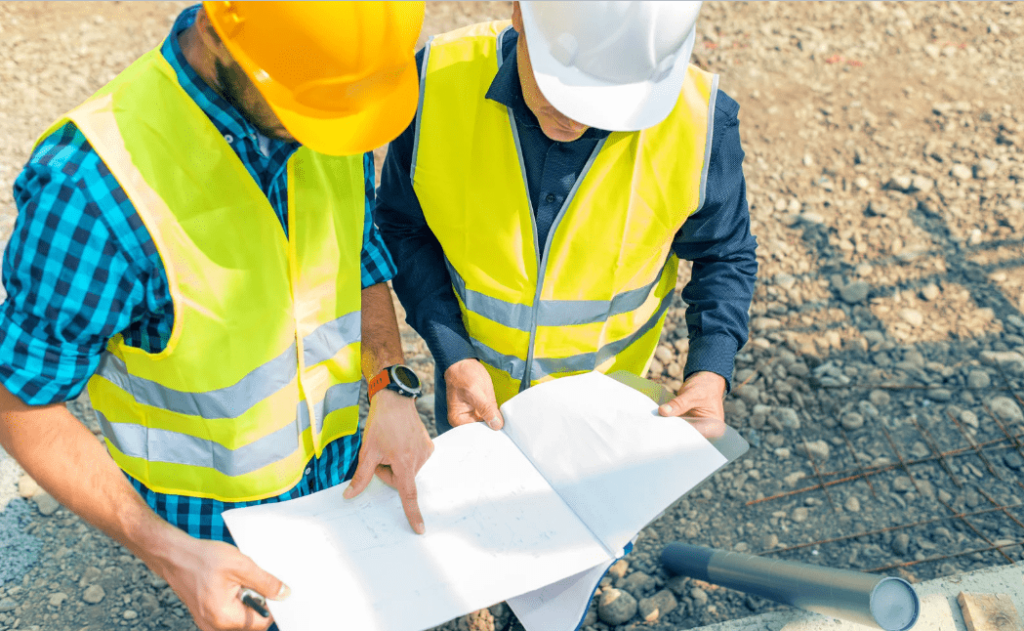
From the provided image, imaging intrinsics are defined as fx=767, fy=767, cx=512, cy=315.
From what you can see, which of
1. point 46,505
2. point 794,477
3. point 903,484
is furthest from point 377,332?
point 903,484

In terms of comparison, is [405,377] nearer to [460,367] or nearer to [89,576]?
[460,367]

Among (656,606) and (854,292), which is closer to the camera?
(656,606)

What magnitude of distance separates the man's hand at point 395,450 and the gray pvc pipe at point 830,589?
913mm

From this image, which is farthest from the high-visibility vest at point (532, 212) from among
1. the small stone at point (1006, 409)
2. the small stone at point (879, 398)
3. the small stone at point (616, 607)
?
the small stone at point (1006, 409)

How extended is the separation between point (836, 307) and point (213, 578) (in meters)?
3.45

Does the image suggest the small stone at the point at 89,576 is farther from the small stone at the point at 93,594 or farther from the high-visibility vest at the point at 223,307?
the high-visibility vest at the point at 223,307

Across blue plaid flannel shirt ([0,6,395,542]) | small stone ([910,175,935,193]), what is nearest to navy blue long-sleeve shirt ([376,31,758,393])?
blue plaid flannel shirt ([0,6,395,542])

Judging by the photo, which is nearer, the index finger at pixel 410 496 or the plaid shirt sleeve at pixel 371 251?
the index finger at pixel 410 496

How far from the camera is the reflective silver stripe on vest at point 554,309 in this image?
6.46 feet

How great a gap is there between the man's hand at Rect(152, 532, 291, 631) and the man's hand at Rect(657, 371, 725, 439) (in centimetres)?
97

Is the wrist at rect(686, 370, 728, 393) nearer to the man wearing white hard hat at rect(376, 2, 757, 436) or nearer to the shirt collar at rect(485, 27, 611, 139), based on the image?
the man wearing white hard hat at rect(376, 2, 757, 436)

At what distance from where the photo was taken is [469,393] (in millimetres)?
2002

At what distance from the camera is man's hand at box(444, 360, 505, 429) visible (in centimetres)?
196

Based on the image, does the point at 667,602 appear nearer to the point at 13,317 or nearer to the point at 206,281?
the point at 206,281
